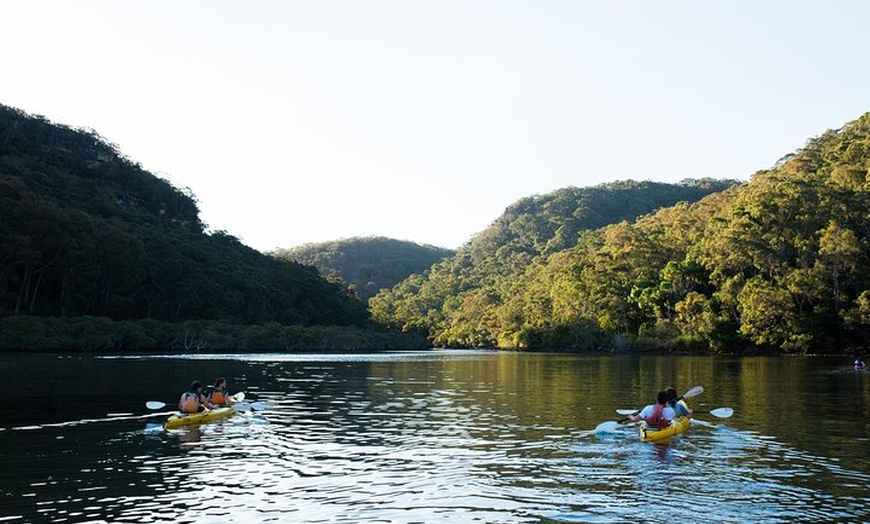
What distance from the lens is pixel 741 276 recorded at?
291 feet

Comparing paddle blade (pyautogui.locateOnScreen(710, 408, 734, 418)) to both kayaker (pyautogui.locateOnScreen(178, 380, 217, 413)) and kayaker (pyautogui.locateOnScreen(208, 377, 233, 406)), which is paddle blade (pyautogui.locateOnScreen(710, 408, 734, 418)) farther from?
A: kayaker (pyautogui.locateOnScreen(178, 380, 217, 413))

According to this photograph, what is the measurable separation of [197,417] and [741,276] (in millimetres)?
78604

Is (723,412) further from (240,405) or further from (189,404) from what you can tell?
(189,404)

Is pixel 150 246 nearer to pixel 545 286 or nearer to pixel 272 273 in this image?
pixel 272 273

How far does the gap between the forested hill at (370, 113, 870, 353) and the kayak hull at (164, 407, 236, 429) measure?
6835 centimetres

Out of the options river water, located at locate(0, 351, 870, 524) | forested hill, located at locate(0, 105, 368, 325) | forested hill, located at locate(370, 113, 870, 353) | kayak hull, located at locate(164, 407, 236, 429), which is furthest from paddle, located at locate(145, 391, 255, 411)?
forested hill, located at locate(370, 113, 870, 353)

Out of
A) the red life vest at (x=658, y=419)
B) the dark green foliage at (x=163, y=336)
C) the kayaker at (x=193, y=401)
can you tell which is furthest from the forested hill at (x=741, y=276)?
the kayaker at (x=193, y=401)

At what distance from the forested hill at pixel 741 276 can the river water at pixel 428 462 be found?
54.3m

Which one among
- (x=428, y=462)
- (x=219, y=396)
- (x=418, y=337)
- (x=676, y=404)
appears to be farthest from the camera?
(x=418, y=337)

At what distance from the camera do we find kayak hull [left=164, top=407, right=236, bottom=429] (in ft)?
69.3

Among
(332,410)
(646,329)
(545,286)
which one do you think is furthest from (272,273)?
(332,410)

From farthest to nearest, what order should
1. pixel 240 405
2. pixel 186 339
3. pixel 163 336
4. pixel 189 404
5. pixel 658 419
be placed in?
pixel 186 339, pixel 163 336, pixel 240 405, pixel 189 404, pixel 658 419

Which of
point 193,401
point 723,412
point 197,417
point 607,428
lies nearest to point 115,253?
point 193,401

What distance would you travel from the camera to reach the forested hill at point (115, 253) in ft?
263
